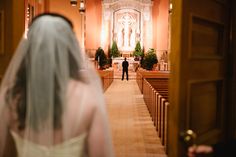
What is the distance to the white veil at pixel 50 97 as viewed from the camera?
6.06 ft

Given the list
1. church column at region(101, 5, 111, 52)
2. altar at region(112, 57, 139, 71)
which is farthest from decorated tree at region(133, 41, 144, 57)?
church column at region(101, 5, 111, 52)

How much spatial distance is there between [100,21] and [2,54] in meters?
24.5

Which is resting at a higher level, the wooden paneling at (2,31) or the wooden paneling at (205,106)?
the wooden paneling at (2,31)

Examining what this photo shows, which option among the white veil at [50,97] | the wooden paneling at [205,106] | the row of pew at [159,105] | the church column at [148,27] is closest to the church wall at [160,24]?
the church column at [148,27]

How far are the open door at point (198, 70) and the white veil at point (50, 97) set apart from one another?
1134 mm

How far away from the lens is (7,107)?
1916 millimetres

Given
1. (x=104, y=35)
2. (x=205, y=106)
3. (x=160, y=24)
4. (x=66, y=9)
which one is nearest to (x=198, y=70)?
(x=205, y=106)

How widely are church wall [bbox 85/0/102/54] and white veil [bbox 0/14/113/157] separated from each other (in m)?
24.8

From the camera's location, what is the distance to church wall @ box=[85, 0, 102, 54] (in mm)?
26806

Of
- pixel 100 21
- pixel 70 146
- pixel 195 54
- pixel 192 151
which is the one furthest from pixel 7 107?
pixel 100 21

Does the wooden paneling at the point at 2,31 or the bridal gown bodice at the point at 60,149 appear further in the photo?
the wooden paneling at the point at 2,31

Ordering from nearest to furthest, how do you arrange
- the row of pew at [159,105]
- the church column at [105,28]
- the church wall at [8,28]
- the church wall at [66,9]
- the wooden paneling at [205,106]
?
the wooden paneling at [205,106], the church wall at [8,28], the row of pew at [159,105], the church wall at [66,9], the church column at [105,28]

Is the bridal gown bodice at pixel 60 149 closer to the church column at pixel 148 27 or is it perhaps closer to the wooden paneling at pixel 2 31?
the wooden paneling at pixel 2 31

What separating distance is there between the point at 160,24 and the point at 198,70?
80.3 ft
